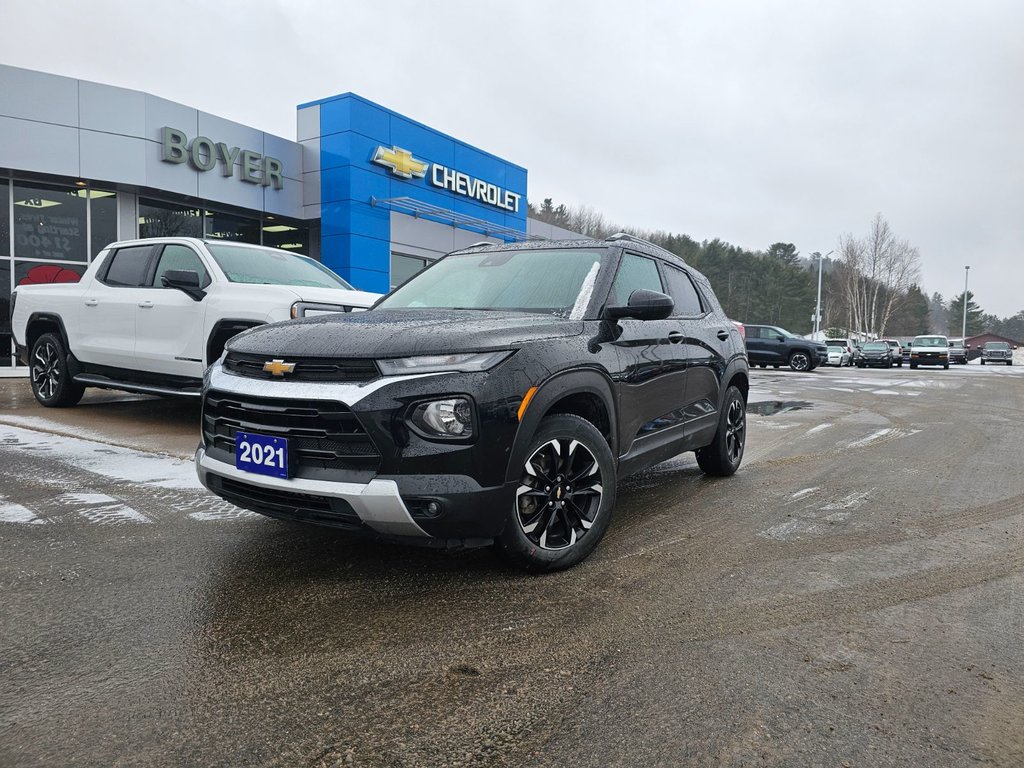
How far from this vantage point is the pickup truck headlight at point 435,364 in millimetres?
2957

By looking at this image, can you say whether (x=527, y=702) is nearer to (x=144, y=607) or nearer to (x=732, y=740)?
(x=732, y=740)

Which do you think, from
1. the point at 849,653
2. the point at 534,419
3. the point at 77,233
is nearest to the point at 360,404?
the point at 534,419

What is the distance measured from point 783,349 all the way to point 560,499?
26221 mm

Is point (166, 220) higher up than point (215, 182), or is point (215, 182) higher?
point (215, 182)

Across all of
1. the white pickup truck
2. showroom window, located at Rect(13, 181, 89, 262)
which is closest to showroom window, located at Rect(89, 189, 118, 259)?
showroom window, located at Rect(13, 181, 89, 262)

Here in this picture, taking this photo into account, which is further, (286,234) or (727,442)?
(286,234)

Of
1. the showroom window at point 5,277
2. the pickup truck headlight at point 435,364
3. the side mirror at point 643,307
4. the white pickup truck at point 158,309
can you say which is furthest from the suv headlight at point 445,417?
the showroom window at point 5,277

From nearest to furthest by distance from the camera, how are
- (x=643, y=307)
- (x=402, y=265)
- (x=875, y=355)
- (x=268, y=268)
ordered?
(x=643, y=307) < (x=268, y=268) < (x=402, y=265) < (x=875, y=355)

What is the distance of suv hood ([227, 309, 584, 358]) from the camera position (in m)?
3.03

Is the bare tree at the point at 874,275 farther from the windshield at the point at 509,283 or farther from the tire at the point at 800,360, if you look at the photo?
the windshield at the point at 509,283

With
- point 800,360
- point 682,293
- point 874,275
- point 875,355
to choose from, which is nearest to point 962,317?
point 874,275

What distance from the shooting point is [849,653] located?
2.62 m

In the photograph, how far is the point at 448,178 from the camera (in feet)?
79.2

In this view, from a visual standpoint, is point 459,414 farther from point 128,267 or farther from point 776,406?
point 776,406
